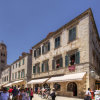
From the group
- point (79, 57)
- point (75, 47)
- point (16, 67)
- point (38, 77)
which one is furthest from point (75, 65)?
point (16, 67)

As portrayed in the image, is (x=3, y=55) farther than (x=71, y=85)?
Yes

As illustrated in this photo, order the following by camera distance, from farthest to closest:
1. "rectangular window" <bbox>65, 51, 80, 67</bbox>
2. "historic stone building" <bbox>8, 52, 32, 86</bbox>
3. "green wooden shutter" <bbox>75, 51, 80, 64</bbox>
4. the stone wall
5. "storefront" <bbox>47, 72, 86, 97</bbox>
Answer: "historic stone building" <bbox>8, 52, 32, 86</bbox>, "rectangular window" <bbox>65, 51, 80, 67</bbox>, "green wooden shutter" <bbox>75, 51, 80, 64</bbox>, the stone wall, "storefront" <bbox>47, 72, 86, 97</bbox>

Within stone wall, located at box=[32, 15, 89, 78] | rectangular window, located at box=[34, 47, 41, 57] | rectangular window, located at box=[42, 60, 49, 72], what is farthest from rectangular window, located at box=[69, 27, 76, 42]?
rectangular window, located at box=[34, 47, 41, 57]

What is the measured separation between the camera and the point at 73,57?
18578 mm

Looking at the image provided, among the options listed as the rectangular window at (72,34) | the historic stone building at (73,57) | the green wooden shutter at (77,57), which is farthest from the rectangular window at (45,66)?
the green wooden shutter at (77,57)

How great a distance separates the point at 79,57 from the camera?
1686cm

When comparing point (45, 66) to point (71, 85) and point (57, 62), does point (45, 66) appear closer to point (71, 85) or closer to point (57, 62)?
point (57, 62)

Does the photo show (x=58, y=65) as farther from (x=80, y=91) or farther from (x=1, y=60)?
(x=1, y=60)

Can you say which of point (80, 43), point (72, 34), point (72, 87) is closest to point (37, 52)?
point (72, 34)

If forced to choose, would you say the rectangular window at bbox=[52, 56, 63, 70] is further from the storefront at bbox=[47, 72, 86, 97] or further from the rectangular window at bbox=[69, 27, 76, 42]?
the rectangular window at bbox=[69, 27, 76, 42]

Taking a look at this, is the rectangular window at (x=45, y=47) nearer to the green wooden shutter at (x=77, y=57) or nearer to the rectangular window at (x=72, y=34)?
the rectangular window at (x=72, y=34)

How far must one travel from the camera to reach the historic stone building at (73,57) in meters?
16.1

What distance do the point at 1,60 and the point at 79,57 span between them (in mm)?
56781

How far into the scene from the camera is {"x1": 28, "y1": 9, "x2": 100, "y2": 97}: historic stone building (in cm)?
1608
